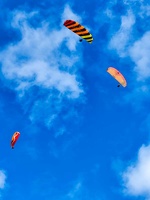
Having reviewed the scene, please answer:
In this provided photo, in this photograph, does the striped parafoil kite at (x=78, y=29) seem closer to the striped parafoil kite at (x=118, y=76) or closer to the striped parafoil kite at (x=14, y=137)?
the striped parafoil kite at (x=118, y=76)

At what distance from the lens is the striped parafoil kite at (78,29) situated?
2869 inches

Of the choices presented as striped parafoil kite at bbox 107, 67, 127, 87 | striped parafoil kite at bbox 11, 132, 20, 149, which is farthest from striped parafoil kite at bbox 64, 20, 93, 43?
striped parafoil kite at bbox 11, 132, 20, 149

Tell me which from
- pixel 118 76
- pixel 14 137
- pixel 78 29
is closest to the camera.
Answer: pixel 78 29

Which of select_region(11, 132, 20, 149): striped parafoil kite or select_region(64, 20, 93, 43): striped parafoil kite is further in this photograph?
select_region(11, 132, 20, 149): striped parafoil kite

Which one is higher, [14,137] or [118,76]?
[14,137]

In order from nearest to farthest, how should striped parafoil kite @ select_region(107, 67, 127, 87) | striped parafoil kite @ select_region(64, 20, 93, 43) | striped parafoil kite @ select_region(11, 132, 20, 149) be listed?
striped parafoil kite @ select_region(64, 20, 93, 43) → striped parafoil kite @ select_region(107, 67, 127, 87) → striped parafoil kite @ select_region(11, 132, 20, 149)

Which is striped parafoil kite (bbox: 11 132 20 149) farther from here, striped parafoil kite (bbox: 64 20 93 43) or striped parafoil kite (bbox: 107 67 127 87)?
striped parafoil kite (bbox: 64 20 93 43)

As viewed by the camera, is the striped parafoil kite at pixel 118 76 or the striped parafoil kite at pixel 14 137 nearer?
the striped parafoil kite at pixel 118 76

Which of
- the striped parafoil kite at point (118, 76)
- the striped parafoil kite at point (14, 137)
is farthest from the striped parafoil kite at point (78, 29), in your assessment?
the striped parafoil kite at point (14, 137)

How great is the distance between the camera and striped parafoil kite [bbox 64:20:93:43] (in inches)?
2869

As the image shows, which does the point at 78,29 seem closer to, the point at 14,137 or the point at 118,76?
the point at 118,76

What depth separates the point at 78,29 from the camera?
242 feet

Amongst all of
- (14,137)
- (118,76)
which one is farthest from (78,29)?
(14,137)

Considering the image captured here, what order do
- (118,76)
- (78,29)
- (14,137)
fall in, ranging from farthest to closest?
(14,137) → (118,76) → (78,29)
